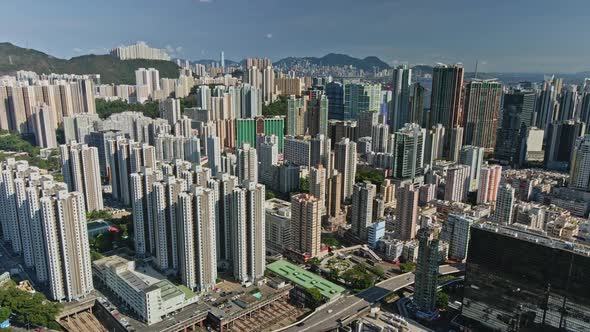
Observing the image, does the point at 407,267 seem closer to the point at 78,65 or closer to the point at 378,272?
the point at 378,272

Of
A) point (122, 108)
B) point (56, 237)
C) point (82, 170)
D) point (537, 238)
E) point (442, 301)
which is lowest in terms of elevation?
point (442, 301)

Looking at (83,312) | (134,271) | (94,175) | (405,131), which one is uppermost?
(405,131)

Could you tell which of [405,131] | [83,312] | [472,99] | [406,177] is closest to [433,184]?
[406,177]

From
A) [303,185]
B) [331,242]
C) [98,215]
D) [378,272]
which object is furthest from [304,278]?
[98,215]

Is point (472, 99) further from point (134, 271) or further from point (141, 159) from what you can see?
point (134, 271)

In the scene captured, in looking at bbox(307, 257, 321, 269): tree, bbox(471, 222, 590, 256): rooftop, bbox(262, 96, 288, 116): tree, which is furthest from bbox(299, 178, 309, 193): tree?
bbox(262, 96, 288, 116): tree

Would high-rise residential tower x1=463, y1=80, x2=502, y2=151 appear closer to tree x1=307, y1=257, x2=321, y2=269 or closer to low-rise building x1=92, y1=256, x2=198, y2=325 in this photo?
tree x1=307, y1=257, x2=321, y2=269

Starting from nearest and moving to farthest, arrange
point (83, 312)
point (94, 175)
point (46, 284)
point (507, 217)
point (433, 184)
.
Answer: point (83, 312)
point (46, 284)
point (507, 217)
point (94, 175)
point (433, 184)

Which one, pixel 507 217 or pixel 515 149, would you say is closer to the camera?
pixel 507 217
